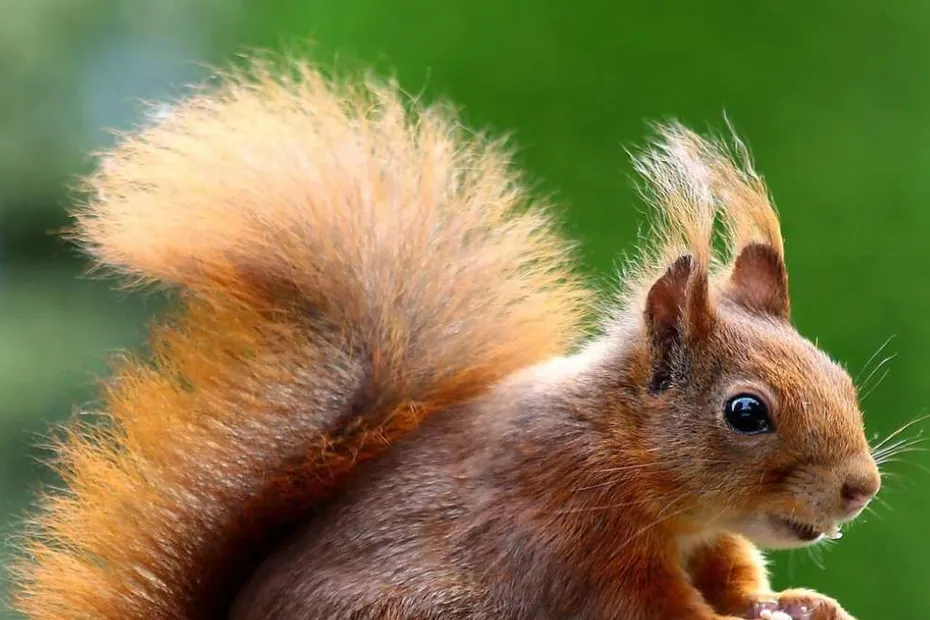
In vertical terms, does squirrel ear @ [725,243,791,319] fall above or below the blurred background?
below

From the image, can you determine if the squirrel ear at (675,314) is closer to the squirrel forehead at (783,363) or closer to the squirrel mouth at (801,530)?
the squirrel forehead at (783,363)

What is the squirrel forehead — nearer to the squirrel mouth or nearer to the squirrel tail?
the squirrel mouth

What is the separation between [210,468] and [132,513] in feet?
0.38

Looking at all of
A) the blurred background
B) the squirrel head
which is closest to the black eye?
the squirrel head

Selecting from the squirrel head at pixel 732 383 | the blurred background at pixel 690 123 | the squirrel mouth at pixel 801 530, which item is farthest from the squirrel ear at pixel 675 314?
the blurred background at pixel 690 123

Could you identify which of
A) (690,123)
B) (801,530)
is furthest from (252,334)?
(690,123)

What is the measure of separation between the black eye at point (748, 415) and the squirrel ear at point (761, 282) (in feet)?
0.54

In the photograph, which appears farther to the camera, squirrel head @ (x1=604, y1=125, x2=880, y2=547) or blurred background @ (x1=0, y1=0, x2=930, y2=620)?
blurred background @ (x1=0, y1=0, x2=930, y2=620)

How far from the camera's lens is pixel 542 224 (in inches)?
56.9

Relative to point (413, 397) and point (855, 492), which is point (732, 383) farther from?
point (413, 397)

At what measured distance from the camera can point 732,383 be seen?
47.2 inches

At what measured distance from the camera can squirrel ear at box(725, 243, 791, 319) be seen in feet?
4.29

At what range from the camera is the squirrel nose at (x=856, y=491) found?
112 centimetres

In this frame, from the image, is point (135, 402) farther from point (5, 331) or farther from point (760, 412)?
point (5, 331)
